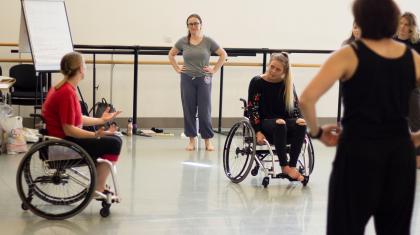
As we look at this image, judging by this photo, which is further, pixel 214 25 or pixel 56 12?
pixel 214 25

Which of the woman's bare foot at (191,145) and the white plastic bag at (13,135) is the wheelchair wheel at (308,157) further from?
the white plastic bag at (13,135)

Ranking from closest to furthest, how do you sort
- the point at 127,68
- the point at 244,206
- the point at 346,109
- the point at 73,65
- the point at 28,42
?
the point at 346,109, the point at 73,65, the point at 244,206, the point at 28,42, the point at 127,68

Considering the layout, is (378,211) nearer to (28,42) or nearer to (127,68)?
(28,42)

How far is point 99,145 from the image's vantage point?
3.88 metres

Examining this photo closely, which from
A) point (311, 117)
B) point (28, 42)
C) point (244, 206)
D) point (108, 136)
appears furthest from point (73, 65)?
point (28, 42)

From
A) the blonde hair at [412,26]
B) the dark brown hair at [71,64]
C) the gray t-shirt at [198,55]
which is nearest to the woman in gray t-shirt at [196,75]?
the gray t-shirt at [198,55]

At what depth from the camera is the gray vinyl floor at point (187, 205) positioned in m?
3.77

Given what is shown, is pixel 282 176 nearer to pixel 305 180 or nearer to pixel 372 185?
pixel 305 180

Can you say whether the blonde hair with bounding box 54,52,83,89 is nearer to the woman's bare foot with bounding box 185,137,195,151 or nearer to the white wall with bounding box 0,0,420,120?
the woman's bare foot with bounding box 185,137,195,151

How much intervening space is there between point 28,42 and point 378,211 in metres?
4.61

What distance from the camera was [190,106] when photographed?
646cm

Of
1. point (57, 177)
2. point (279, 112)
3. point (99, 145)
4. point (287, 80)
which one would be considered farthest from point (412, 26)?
point (57, 177)

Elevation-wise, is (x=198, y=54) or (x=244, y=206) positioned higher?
(x=198, y=54)

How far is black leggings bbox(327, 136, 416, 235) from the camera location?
2.21 m
